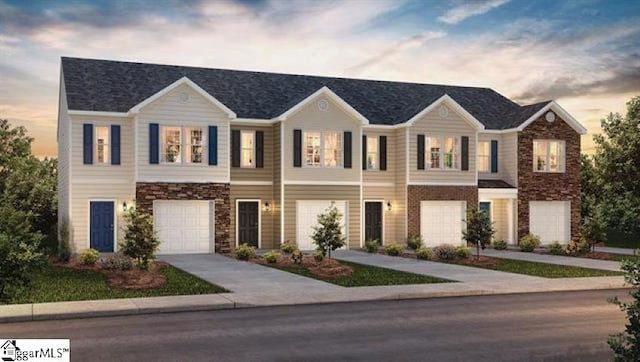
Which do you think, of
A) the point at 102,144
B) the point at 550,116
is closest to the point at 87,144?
the point at 102,144

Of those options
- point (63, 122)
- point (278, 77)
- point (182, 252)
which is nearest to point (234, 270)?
point (182, 252)

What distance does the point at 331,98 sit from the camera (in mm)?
34469

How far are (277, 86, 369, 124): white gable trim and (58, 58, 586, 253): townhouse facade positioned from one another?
0.07 meters

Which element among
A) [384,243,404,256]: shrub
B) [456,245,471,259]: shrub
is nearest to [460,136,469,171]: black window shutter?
[384,243,404,256]: shrub

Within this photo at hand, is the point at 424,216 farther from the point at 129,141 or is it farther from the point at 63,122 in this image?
the point at 63,122

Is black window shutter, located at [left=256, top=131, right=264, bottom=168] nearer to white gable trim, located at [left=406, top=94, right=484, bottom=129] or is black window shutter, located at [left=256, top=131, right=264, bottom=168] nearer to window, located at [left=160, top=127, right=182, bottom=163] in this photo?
window, located at [left=160, top=127, right=182, bottom=163]

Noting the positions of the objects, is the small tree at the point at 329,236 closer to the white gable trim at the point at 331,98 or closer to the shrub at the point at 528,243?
the white gable trim at the point at 331,98

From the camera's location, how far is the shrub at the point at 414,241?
1362 inches

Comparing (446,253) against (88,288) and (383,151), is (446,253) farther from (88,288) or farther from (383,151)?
(88,288)

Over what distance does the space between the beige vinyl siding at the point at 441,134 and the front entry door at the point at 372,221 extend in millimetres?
2383

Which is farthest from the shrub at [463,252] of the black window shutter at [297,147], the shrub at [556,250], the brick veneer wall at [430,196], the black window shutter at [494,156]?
the black window shutter at [494,156]

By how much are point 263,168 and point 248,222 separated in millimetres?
2623

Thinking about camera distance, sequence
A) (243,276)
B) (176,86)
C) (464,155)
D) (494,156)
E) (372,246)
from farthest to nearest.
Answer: (494,156) → (464,155) → (372,246) → (176,86) → (243,276)

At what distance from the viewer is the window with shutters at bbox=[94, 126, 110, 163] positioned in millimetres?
31370
